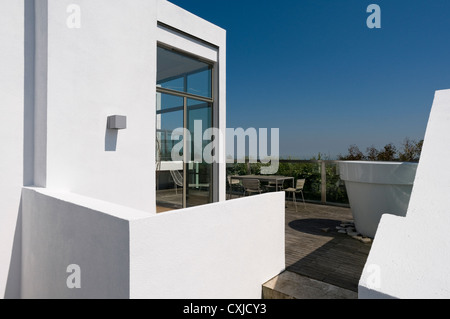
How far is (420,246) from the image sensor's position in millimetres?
1103

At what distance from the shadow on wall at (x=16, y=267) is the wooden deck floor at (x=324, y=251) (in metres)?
2.97

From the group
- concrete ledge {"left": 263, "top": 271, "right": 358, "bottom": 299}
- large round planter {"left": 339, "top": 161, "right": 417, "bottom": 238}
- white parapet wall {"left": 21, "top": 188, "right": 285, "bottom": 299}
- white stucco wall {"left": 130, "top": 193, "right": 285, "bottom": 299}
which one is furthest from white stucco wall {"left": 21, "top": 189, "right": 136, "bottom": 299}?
A: large round planter {"left": 339, "top": 161, "right": 417, "bottom": 238}

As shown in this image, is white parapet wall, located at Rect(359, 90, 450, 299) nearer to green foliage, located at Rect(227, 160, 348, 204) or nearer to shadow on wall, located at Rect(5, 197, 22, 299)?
shadow on wall, located at Rect(5, 197, 22, 299)

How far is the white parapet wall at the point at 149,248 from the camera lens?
4.92 ft

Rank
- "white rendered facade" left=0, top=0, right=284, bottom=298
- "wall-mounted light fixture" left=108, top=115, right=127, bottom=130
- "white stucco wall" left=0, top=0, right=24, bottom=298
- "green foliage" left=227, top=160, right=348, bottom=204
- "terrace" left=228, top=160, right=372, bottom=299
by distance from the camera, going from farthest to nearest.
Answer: "green foliage" left=227, top=160, right=348, bottom=204 < "wall-mounted light fixture" left=108, top=115, right=127, bottom=130 < "white stucco wall" left=0, top=0, right=24, bottom=298 < "terrace" left=228, top=160, right=372, bottom=299 < "white rendered facade" left=0, top=0, right=284, bottom=298

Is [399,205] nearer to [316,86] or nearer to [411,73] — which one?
[411,73]

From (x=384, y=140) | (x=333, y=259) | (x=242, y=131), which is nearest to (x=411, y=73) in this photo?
(x=384, y=140)

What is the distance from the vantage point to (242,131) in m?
7.10

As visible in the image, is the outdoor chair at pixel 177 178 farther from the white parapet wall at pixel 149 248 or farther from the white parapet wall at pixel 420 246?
the white parapet wall at pixel 420 246

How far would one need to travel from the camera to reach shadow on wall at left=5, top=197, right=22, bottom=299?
283 centimetres

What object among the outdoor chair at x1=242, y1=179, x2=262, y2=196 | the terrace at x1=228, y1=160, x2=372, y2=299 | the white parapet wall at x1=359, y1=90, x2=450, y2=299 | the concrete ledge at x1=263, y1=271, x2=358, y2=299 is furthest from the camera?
the outdoor chair at x1=242, y1=179, x2=262, y2=196

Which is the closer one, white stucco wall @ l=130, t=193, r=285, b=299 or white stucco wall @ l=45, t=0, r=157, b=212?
white stucco wall @ l=130, t=193, r=285, b=299

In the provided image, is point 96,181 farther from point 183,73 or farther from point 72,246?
point 183,73

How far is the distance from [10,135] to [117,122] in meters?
1.10
